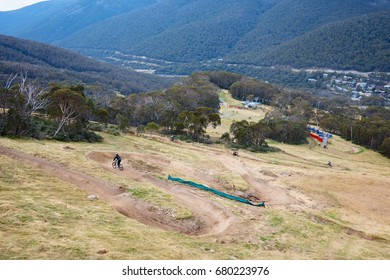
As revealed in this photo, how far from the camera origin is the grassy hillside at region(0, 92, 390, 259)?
12914 mm

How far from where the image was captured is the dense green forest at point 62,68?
352 ft

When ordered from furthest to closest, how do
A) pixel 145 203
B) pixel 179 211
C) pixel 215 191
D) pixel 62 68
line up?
pixel 62 68, pixel 215 191, pixel 145 203, pixel 179 211

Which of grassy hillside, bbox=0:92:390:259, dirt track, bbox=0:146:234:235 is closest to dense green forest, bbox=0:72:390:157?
grassy hillside, bbox=0:92:390:259

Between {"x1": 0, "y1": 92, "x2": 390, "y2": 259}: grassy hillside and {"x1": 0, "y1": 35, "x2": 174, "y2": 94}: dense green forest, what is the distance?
267ft

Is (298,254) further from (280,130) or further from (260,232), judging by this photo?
(280,130)

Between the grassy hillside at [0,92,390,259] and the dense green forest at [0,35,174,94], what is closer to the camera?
the grassy hillside at [0,92,390,259]

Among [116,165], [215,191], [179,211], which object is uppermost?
[116,165]

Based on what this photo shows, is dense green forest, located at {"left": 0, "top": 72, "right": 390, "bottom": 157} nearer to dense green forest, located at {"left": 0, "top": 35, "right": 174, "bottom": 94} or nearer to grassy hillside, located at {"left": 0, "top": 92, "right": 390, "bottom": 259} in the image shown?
grassy hillside, located at {"left": 0, "top": 92, "right": 390, "bottom": 259}

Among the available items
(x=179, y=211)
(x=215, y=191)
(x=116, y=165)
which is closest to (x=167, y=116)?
(x=116, y=165)

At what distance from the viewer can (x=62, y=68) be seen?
138000 mm

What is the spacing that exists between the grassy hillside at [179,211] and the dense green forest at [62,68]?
3202 inches

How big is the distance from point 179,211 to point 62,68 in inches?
5282

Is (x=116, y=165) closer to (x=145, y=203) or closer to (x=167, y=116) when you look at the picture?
(x=145, y=203)

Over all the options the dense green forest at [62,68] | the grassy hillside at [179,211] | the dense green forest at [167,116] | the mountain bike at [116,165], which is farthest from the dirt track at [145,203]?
the dense green forest at [62,68]
